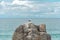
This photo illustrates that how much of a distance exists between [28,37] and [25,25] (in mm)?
435

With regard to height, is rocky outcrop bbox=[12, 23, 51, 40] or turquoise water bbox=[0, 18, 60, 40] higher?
rocky outcrop bbox=[12, 23, 51, 40]

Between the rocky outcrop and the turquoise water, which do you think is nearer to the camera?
the rocky outcrop

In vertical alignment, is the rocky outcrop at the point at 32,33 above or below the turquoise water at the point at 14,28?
above

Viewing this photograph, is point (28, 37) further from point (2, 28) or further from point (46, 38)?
point (2, 28)

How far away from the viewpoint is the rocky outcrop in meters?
10.2

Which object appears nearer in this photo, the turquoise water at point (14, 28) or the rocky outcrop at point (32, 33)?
the rocky outcrop at point (32, 33)

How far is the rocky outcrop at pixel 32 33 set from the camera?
1021cm

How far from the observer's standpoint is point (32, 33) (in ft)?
33.6

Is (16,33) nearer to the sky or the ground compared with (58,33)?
nearer to the sky

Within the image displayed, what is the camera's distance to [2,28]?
3194 centimetres

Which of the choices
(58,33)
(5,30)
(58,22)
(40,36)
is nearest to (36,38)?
(40,36)

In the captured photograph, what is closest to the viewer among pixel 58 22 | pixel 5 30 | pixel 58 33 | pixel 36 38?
→ pixel 36 38

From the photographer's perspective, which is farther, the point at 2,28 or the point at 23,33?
the point at 2,28

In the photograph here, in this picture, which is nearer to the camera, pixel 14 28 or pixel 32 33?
pixel 32 33
